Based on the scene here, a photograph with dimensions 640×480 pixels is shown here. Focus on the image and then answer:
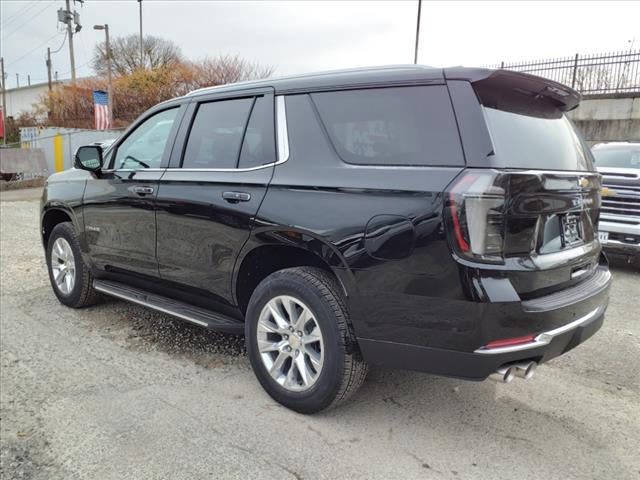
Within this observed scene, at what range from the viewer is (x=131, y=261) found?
13.0 ft

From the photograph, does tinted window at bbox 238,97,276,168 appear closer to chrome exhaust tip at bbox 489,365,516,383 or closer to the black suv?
the black suv

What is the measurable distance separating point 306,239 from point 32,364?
2.32 meters

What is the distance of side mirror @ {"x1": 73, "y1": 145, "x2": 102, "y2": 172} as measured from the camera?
4.26m

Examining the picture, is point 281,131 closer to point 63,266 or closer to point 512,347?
point 512,347

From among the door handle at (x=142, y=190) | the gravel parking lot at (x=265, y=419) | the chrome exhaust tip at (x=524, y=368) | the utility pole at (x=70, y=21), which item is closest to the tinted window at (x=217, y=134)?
the door handle at (x=142, y=190)

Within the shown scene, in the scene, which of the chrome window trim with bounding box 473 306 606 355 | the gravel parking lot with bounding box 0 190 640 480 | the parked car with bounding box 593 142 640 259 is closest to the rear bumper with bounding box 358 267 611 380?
the chrome window trim with bounding box 473 306 606 355

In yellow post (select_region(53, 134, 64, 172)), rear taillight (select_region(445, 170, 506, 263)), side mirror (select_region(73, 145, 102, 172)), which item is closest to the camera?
rear taillight (select_region(445, 170, 506, 263))

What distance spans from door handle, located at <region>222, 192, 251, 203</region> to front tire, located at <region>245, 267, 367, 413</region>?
50 cm

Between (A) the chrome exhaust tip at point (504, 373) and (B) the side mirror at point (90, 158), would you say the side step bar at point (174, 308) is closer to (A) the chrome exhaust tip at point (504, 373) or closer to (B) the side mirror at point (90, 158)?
(B) the side mirror at point (90, 158)

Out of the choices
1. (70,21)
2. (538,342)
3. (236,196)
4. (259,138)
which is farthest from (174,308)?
(70,21)

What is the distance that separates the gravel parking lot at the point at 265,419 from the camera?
7.94ft

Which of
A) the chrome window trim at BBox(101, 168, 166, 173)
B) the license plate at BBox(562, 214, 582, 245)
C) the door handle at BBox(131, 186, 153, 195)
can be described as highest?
the chrome window trim at BBox(101, 168, 166, 173)

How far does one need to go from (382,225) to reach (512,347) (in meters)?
0.82

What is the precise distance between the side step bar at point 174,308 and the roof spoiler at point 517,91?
2.00 m
